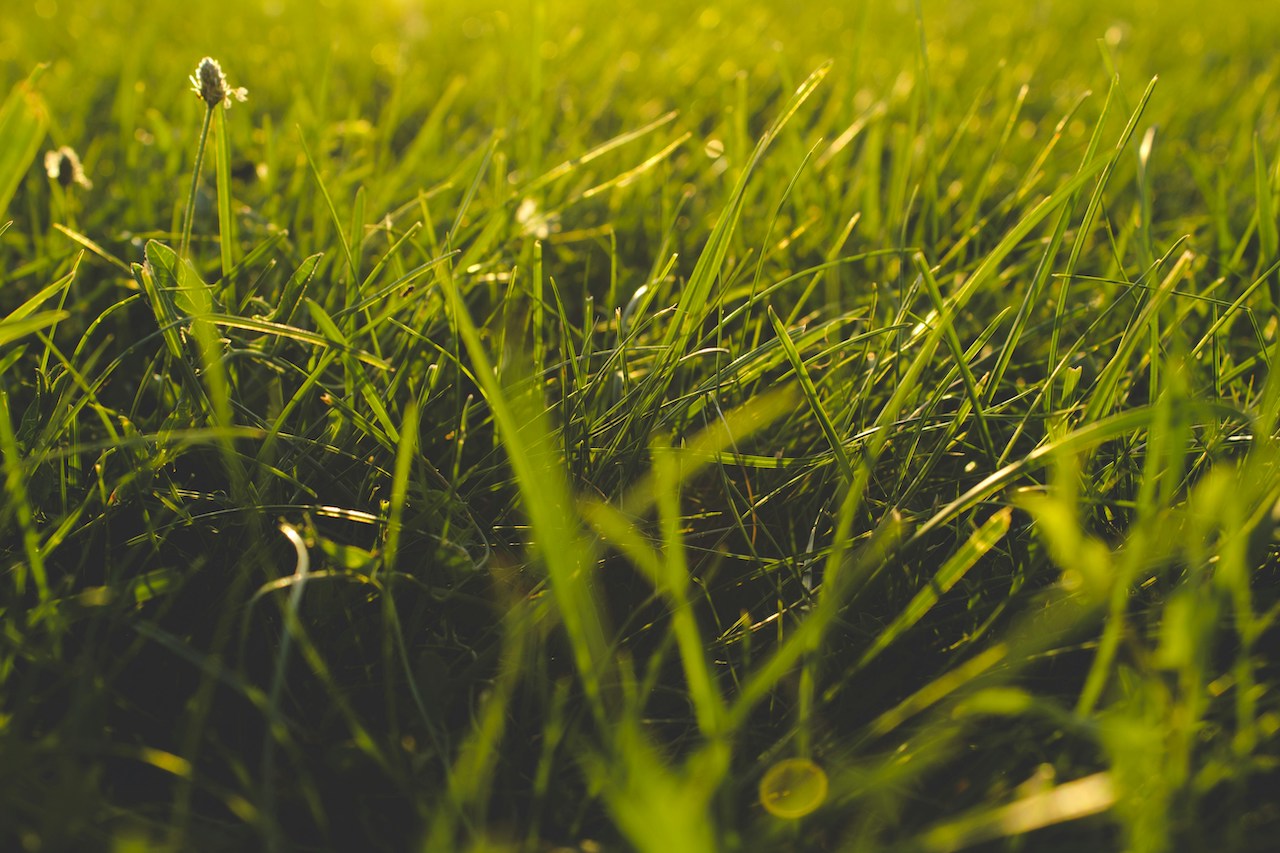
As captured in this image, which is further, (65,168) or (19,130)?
(65,168)

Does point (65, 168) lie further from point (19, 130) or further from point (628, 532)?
point (628, 532)

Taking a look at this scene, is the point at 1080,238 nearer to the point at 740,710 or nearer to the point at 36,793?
the point at 740,710

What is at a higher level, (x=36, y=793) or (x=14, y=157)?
(x=14, y=157)

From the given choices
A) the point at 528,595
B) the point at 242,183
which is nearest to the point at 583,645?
the point at 528,595

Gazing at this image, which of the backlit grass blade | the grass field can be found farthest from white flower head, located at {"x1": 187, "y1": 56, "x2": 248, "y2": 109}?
the backlit grass blade

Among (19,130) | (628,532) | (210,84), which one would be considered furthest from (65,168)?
(628,532)

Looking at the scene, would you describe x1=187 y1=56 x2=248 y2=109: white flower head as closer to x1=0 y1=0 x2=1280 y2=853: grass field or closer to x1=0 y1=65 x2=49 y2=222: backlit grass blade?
x1=0 y1=0 x2=1280 y2=853: grass field
